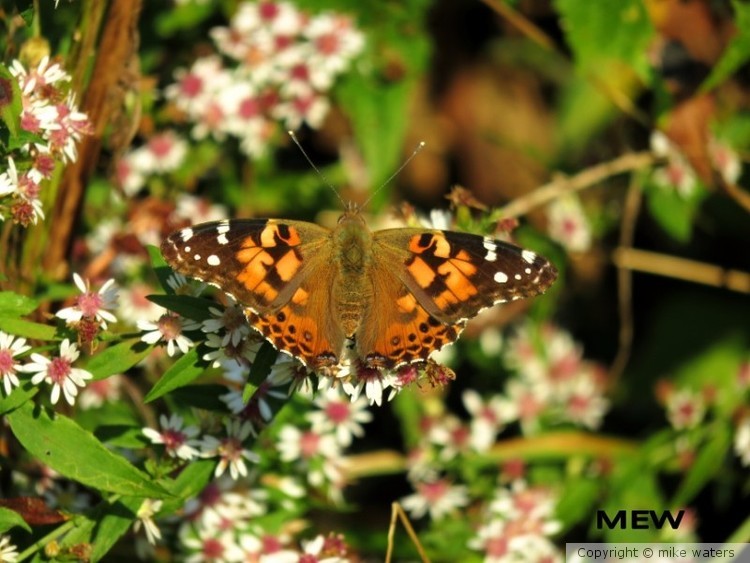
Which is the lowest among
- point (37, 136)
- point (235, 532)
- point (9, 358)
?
point (235, 532)

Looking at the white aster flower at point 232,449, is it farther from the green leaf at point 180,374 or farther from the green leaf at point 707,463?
the green leaf at point 707,463

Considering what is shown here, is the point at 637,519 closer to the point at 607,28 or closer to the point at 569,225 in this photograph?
the point at 569,225

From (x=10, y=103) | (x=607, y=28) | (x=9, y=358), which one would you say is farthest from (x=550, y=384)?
(x=10, y=103)

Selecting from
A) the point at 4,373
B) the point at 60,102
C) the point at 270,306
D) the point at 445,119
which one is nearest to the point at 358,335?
the point at 270,306

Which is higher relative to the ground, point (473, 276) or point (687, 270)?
point (687, 270)

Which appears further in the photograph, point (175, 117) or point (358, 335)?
point (175, 117)

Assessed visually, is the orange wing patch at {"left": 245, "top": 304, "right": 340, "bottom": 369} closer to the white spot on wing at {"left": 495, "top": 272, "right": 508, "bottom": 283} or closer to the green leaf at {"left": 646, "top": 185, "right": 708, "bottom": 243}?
the white spot on wing at {"left": 495, "top": 272, "right": 508, "bottom": 283}

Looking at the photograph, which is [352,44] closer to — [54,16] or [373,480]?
[54,16]

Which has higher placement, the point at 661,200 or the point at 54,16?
the point at 661,200
